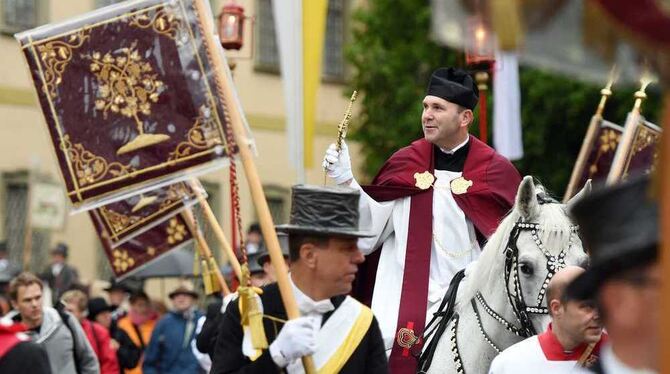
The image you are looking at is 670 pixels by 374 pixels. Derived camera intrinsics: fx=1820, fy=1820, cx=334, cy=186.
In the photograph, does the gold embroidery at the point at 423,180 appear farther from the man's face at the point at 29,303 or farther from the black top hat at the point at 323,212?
the man's face at the point at 29,303

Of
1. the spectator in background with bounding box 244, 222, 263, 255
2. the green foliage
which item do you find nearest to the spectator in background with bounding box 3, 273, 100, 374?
the spectator in background with bounding box 244, 222, 263, 255

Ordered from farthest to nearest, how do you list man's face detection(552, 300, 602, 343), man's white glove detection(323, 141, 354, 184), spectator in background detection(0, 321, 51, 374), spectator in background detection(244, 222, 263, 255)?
1. spectator in background detection(244, 222, 263, 255)
2. man's white glove detection(323, 141, 354, 184)
3. man's face detection(552, 300, 602, 343)
4. spectator in background detection(0, 321, 51, 374)

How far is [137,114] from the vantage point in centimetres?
851

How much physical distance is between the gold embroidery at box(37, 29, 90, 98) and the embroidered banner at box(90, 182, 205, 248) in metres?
2.63

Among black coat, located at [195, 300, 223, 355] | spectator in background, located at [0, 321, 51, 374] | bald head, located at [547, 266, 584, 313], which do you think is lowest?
black coat, located at [195, 300, 223, 355]

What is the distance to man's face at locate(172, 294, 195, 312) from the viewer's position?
18078 mm

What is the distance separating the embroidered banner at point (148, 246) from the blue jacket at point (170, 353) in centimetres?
309

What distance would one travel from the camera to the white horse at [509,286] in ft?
28.9

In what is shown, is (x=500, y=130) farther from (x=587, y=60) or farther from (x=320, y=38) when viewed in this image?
(x=587, y=60)

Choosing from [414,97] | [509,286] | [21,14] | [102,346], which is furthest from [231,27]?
[21,14]

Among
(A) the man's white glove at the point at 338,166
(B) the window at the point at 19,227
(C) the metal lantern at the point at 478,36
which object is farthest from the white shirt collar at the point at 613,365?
(B) the window at the point at 19,227

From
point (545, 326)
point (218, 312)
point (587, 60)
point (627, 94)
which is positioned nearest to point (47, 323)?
point (218, 312)

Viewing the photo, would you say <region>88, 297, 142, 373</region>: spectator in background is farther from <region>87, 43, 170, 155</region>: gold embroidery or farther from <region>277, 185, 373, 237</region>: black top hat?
<region>277, 185, 373, 237</region>: black top hat

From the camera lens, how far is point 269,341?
6543 mm
